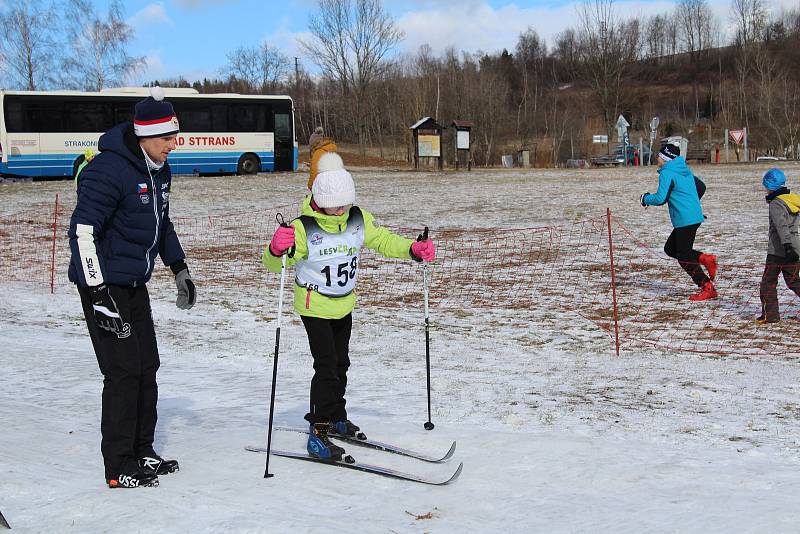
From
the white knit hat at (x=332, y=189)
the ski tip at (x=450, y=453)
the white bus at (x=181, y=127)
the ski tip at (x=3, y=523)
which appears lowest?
the ski tip at (x=450, y=453)

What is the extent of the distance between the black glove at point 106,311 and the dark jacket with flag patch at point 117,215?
54 mm

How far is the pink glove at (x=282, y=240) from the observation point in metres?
4.26

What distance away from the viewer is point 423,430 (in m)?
5.17

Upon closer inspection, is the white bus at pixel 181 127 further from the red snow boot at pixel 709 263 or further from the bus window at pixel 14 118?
the red snow boot at pixel 709 263


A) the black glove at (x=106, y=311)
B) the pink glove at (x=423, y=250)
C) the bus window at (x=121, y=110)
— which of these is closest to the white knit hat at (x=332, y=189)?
the pink glove at (x=423, y=250)

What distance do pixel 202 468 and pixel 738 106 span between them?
7369 cm

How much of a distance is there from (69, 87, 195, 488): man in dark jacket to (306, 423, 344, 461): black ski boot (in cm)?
84

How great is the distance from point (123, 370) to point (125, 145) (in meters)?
1.13

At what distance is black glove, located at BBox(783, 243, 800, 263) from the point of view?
26.9 feet

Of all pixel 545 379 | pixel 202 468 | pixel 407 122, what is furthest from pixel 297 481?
pixel 407 122

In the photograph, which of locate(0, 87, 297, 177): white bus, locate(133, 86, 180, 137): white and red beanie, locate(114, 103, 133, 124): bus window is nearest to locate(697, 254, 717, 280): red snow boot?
locate(133, 86, 180, 137): white and red beanie

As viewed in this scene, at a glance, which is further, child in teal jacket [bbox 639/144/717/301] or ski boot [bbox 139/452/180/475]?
child in teal jacket [bbox 639/144/717/301]

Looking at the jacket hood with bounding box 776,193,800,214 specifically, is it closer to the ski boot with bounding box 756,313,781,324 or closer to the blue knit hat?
the blue knit hat

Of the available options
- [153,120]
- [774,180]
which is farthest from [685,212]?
[153,120]
